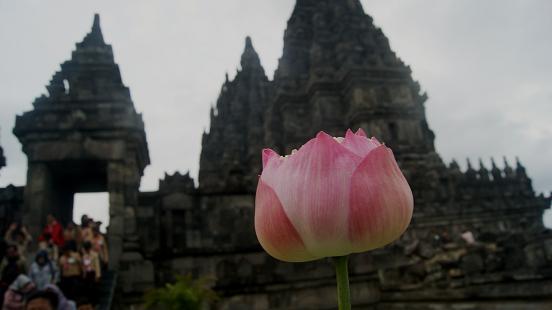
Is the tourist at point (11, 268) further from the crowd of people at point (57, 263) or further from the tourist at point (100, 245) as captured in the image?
the tourist at point (100, 245)

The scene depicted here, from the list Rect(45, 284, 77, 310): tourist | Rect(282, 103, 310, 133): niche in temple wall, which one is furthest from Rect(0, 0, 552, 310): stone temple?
Rect(282, 103, 310, 133): niche in temple wall

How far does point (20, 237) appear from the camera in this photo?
7184mm

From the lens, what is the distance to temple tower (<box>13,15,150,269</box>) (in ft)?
25.5

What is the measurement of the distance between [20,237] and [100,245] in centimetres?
121

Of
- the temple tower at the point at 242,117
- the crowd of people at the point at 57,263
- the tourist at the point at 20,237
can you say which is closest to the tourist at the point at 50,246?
the crowd of people at the point at 57,263

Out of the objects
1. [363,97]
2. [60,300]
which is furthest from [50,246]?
[363,97]

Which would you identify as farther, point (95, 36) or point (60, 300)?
point (95, 36)

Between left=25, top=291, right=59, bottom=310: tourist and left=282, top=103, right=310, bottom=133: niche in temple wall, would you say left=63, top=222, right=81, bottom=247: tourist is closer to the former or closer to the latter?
left=25, top=291, right=59, bottom=310: tourist

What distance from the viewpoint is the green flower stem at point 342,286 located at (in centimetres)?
69

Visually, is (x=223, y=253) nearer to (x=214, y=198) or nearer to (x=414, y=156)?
(x=214, y=198)

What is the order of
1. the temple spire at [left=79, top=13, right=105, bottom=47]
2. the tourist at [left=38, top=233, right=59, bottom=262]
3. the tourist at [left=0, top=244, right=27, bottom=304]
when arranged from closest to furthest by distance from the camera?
the tourist at [left=0, top=244, right=27, bottom=304] < the tourist at [left=38, top=233, right=59, bottom=262] < the temple spire at [left=79, top=13, right=105, bottom=47]

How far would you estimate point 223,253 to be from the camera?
824 centimetres

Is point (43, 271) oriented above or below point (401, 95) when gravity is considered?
below

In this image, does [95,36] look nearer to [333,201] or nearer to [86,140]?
[86,140]
